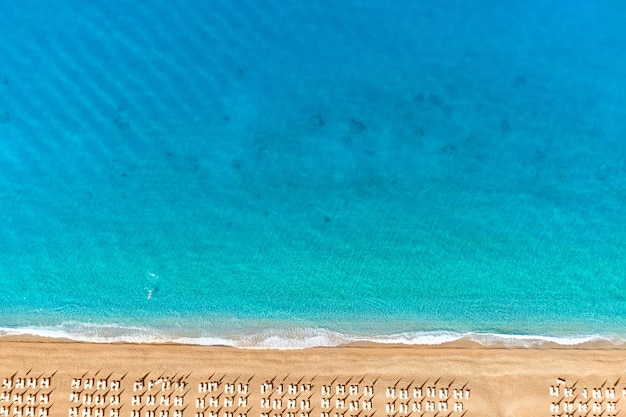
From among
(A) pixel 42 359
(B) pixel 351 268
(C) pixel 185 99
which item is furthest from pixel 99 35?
(B) pixel 351 268

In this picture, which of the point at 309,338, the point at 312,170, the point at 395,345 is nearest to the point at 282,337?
the point at 309,338

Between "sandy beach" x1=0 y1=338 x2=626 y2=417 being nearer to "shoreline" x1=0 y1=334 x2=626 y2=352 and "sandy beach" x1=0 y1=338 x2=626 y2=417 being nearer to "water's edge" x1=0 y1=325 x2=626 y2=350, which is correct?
"shoreline" x1=0 y1=334 x2=626 y2=352

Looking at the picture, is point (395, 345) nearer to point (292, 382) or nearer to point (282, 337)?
point (292, 382)

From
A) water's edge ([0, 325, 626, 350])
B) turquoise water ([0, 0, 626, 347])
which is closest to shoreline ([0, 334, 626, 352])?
water's edge ([0, 325, 626, 350])

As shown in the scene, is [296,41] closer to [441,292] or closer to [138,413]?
[441,292]

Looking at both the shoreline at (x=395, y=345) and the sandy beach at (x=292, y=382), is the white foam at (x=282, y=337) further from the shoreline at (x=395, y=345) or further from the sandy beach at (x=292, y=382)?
the sandy beach at (x=292, y=382)

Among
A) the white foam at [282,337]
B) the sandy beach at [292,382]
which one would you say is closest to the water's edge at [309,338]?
the white foam at [282,337]

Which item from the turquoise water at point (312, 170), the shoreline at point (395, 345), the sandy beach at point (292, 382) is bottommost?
the sandy beach at point (292, 382)
